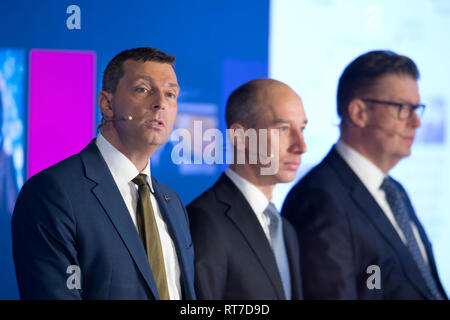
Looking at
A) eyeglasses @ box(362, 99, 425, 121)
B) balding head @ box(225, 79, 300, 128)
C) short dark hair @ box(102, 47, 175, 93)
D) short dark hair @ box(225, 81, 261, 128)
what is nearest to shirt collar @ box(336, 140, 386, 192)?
eyeglasses @ box(362, 99, 425, 121)

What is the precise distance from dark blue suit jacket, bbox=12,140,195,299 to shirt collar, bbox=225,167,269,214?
0.61 meters

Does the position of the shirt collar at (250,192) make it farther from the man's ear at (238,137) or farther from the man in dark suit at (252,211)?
the man's ear at (238,137)

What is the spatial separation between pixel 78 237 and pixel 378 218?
1547 millimetres

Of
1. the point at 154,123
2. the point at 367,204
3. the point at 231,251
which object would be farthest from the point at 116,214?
the point at 367,204

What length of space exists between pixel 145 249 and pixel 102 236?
0.24 metres

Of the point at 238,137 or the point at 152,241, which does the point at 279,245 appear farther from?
the point at 152,241

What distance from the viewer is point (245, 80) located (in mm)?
3232

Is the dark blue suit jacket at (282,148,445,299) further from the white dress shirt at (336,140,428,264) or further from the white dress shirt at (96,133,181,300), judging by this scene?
the white dress shirt at (96,133,181,300)

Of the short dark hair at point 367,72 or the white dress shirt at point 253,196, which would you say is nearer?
the white dress shirt at point 253,196

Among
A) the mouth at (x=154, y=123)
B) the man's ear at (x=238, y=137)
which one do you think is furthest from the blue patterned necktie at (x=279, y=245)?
the mouth at (x=154, y=123)

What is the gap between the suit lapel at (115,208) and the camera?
2.26 metres

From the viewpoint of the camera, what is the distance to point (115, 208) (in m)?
2.30

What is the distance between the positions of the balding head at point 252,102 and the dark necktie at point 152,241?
2.14ft

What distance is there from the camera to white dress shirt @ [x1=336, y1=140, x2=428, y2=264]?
9.84 ft
